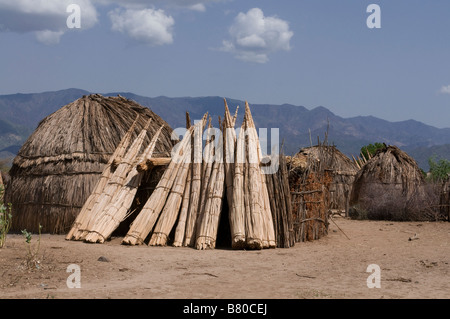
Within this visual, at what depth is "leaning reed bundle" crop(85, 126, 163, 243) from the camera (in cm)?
922

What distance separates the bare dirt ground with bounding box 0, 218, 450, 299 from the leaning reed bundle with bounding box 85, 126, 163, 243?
0.68ft

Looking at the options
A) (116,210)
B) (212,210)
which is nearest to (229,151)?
(212,210)

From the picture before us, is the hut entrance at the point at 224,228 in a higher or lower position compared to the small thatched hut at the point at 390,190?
lower

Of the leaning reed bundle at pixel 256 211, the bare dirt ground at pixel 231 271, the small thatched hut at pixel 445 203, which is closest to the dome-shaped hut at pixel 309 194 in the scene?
the bare dirt ground at pixel 231 271

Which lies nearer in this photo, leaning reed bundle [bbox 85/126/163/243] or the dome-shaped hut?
leaning reed bundle [bbox 85/126/163/243]

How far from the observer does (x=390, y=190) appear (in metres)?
15.0

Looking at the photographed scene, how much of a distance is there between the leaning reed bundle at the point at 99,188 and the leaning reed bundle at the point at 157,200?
0.94 metres

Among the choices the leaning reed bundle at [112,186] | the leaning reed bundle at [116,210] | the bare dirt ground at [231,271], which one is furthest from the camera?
the leaning reed bundle at [112,186]

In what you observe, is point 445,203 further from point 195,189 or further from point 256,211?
point 195,189

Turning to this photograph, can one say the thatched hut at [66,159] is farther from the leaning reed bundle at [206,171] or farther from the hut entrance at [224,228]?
the hut entrance at [224,228]

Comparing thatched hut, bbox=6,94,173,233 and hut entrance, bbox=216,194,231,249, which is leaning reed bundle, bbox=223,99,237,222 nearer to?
hut entrance, bbox=216,194,231,249

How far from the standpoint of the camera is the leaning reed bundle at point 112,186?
31.2 feet

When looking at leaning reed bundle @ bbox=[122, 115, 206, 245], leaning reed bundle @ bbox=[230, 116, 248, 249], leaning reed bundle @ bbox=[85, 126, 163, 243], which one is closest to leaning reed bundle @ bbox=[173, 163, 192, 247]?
leaning reed bundle @ bbox=[122, 115, 206, 245]

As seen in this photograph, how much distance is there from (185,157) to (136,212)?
5.11 ft
